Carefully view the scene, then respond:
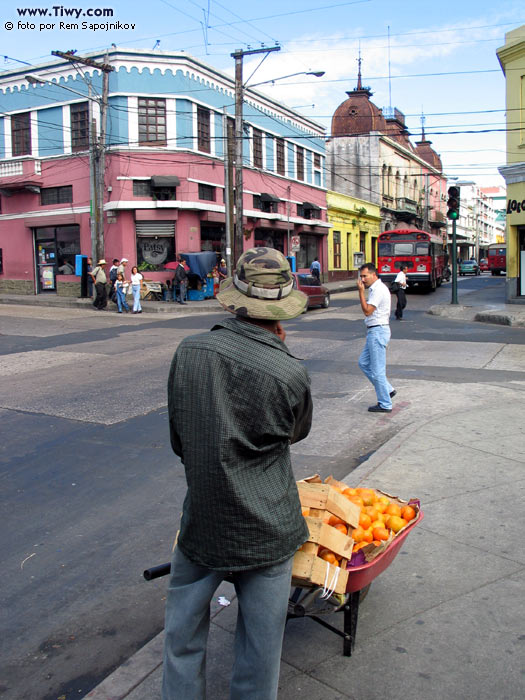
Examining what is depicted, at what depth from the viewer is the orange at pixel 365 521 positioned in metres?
3.15

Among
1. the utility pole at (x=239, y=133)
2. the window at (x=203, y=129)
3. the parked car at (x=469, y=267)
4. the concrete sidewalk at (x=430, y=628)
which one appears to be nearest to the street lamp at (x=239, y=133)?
the utility pole at (x=239, y=133)

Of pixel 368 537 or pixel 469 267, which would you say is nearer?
pixel 368 537

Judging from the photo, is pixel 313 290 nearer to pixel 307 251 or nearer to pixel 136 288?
pixel 136 288

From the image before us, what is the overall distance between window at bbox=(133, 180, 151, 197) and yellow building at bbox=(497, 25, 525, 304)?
13.5 m

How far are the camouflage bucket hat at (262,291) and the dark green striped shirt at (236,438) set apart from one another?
2.7 inches

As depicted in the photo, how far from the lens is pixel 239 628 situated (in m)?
2.32

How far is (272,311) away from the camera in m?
2.29

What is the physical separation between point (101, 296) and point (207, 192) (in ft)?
25.0

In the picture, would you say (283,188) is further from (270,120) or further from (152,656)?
(152,656)

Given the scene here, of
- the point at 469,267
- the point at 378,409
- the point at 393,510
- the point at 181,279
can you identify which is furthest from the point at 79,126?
the point at 469,267

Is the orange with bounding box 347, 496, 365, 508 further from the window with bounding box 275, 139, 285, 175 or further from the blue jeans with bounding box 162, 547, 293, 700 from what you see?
the window with bounding box 275, 139, 285, 175

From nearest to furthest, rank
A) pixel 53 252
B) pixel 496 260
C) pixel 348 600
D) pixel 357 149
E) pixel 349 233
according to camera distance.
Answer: pixel 348 600 → pixel 53 252 → pixel 349 233 → pixel 357 149 → pixel 496 260

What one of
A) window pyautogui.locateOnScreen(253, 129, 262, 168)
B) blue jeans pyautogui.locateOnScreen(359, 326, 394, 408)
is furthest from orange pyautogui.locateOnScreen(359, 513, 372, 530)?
window pyautogui.locateOnScreen(253, 129, 262, 168)

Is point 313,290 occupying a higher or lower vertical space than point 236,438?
higher
